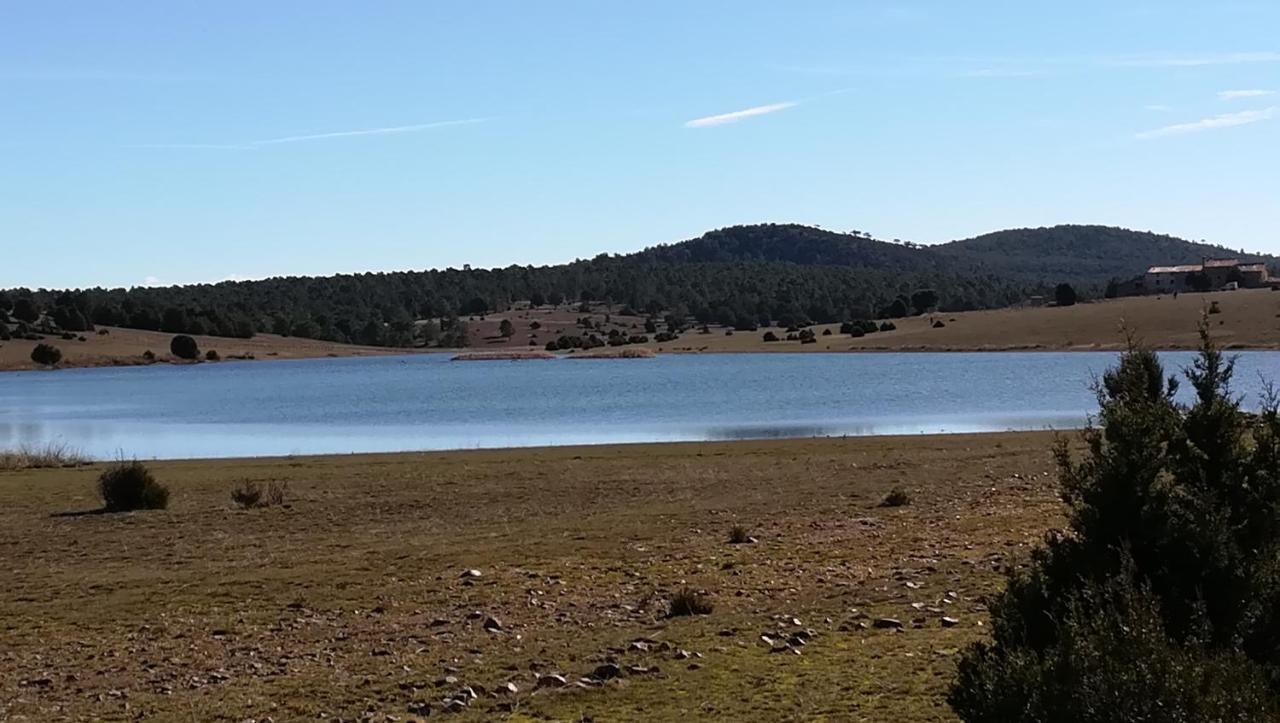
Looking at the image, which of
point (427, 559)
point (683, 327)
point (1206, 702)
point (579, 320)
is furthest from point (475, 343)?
point (1206, 702)

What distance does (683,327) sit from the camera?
614ft

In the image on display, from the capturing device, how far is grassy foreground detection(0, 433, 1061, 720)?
367 inches

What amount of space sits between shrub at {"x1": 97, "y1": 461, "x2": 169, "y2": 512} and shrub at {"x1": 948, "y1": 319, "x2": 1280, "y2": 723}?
60.5ft

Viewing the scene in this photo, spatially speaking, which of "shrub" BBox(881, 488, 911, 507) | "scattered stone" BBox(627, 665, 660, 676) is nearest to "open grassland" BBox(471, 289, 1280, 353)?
"shrub" BBox(881, 488, 911, 507)

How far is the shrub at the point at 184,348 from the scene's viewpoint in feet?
485

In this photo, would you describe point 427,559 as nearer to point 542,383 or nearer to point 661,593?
point 661,593

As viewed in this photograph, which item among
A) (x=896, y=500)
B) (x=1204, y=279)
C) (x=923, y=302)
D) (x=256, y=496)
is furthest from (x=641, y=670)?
(x=923, y=302)

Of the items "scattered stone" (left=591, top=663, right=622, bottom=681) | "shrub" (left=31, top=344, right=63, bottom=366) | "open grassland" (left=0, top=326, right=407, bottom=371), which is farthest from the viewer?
"open grassland" (left=0, top=326, right=407, bottom=371)

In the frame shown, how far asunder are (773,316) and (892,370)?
103823 mm

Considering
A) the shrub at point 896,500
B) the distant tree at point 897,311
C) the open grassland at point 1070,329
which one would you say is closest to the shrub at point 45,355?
the open grassland at point 1070,329

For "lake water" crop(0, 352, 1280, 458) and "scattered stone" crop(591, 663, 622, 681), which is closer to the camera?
"scattered stone" crop(591, 663, 622, 681)

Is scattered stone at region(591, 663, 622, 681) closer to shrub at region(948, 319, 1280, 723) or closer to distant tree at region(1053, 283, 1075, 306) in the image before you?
shrub at region(948, 319, 1280, 723)

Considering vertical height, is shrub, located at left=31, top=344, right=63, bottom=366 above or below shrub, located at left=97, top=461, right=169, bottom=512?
above

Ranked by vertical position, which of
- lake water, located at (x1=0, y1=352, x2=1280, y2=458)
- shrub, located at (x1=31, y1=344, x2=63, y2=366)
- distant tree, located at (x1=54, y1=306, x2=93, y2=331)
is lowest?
lake water, located at (x1=0, y1=352, x2=1280, y2=458)
